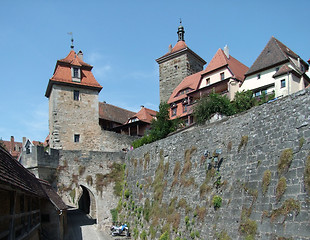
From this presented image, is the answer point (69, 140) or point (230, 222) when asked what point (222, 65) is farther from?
point (230, 222)

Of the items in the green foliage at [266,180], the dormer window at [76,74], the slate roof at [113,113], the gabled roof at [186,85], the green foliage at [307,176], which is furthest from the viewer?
the slate roof at [113,113]

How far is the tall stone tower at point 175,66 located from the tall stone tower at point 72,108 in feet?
37.5

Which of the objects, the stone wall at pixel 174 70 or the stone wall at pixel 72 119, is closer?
the stone wall at pixel 72 119

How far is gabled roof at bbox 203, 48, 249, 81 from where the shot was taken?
31.1 m

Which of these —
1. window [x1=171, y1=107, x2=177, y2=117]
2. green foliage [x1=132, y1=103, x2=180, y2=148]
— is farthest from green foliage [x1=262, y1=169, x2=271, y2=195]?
window [x1=171, y1=107, x2=177, y2=117]

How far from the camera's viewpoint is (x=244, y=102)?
80.6ft

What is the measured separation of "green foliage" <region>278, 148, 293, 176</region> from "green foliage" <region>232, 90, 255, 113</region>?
13276 mm

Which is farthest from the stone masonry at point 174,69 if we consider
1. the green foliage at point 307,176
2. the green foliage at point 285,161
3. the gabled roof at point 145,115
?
the green foliage at point 307,176

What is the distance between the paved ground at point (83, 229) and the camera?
888 inches

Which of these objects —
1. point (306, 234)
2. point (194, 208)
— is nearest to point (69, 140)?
point (194, 208)

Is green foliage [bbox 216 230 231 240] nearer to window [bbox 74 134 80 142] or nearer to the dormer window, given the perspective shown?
window [bbox 74 134 80 142]

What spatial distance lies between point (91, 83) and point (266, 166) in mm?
23054

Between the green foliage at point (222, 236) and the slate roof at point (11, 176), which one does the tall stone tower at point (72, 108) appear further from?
the green foliage at point (222, 236)

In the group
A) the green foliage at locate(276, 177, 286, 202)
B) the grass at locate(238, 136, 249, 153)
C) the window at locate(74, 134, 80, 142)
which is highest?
the window at locate(74, 134, 80, 142)
